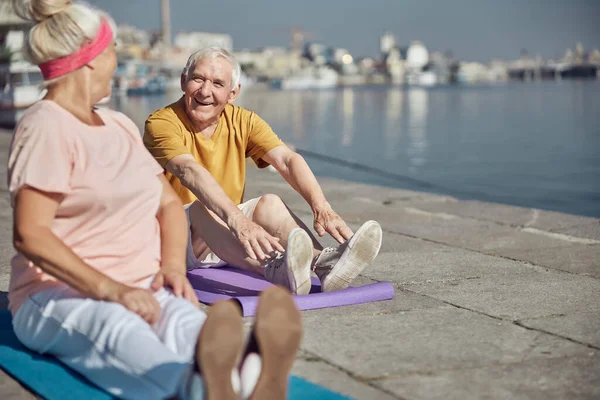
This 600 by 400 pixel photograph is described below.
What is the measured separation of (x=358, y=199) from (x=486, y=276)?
127 inches


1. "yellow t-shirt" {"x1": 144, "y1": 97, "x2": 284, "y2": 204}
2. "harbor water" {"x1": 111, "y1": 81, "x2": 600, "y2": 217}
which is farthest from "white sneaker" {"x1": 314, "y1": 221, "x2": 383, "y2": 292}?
"harbor water" {"x1": 111, "y1": 81, "x2": 600, "y2": 217}

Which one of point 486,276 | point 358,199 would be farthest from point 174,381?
point 358,199

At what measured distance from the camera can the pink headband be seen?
8.18ft

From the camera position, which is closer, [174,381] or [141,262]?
[174,381]

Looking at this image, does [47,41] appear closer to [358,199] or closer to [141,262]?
[141,262]

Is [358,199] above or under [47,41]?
under

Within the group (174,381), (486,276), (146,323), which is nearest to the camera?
(174,381)

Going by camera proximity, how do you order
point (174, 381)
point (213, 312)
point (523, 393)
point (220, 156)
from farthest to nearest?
point (220, 156), point (523, 393), point (174, 381), point (213, 312)

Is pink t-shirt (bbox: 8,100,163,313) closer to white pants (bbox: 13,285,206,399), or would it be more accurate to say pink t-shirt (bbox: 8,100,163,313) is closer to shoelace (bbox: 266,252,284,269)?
white pants (bbox: 13,285,206,399)

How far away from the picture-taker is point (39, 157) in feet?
7.95

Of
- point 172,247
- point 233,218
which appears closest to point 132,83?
point 233,218

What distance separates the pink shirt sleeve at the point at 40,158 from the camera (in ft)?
7.86

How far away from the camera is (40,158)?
2424mm

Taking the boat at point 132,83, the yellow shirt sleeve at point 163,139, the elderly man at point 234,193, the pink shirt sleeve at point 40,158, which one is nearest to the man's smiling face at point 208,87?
the elderly man at point 234,193
